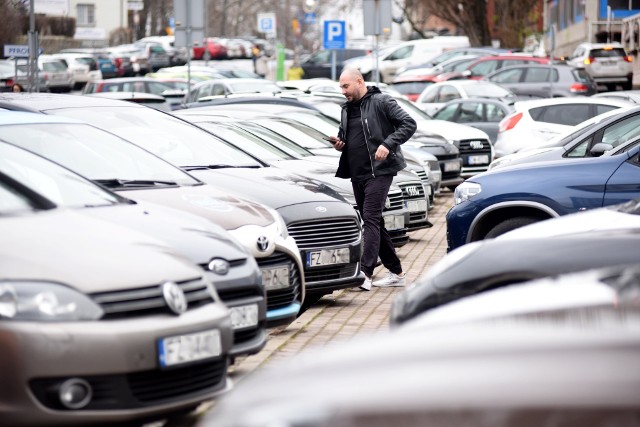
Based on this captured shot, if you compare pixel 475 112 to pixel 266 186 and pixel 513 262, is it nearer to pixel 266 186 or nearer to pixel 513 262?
pixel 266 186

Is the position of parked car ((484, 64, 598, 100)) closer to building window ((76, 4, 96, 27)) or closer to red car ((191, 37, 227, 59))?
red car ((191, 37, 227, 59))

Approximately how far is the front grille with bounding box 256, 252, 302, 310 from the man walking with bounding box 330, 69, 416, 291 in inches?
95.7

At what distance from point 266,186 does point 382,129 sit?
154 cm

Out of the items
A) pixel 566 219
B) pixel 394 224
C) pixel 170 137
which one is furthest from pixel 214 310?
pixel 394 224

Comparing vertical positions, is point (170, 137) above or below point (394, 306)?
above

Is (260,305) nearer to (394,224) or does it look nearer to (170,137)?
(170,137)

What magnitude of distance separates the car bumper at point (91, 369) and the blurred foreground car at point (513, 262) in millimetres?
1153

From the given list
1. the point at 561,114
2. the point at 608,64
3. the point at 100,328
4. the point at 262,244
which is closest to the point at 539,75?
the point at 608,64

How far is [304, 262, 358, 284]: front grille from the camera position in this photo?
952 cm

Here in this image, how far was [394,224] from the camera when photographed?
40.8 feet

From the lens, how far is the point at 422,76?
3572cm

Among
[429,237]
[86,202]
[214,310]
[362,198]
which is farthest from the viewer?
[429,237]

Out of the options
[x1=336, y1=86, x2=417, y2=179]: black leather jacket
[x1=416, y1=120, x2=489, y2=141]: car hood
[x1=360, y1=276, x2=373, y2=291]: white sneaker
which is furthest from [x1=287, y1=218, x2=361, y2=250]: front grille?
[x1=416, y1=120, x2=489, y2=141]: car hood

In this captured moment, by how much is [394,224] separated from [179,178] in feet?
14.2
